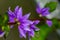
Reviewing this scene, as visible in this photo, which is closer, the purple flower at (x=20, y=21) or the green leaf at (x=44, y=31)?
the purple flower at (x=20, y=21)

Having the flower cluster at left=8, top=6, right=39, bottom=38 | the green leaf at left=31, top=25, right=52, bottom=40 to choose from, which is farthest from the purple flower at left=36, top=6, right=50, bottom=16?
the green leaf at left=31, top=25, right=52, bottom=40

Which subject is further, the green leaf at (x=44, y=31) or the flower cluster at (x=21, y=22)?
the green leaf at (x=44, y=31)

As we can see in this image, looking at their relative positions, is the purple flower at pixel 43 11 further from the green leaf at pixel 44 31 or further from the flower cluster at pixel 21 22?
the green leaf at pixel 44 31

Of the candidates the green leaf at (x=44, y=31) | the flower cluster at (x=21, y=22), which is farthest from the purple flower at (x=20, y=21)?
the green leaf at (x=44, y=31)

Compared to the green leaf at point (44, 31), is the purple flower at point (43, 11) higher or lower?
higher

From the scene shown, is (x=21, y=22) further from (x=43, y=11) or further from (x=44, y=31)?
(x=44, y=31)

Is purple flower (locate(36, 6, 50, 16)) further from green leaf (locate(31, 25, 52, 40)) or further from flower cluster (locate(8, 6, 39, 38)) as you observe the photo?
green leaf (locate(31, 25, 52, 40))

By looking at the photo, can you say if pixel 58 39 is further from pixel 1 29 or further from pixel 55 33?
pixel 1 29

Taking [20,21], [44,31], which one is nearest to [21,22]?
[20,21]

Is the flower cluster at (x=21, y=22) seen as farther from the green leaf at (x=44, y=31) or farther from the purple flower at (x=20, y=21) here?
the green leaf at (x=44, y=31)

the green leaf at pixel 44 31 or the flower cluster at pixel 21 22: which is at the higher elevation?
the flower cluster at pixel 21 22

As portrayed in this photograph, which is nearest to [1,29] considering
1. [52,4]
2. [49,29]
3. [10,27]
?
[10,27]

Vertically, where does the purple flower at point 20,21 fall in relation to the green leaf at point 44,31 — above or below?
above
